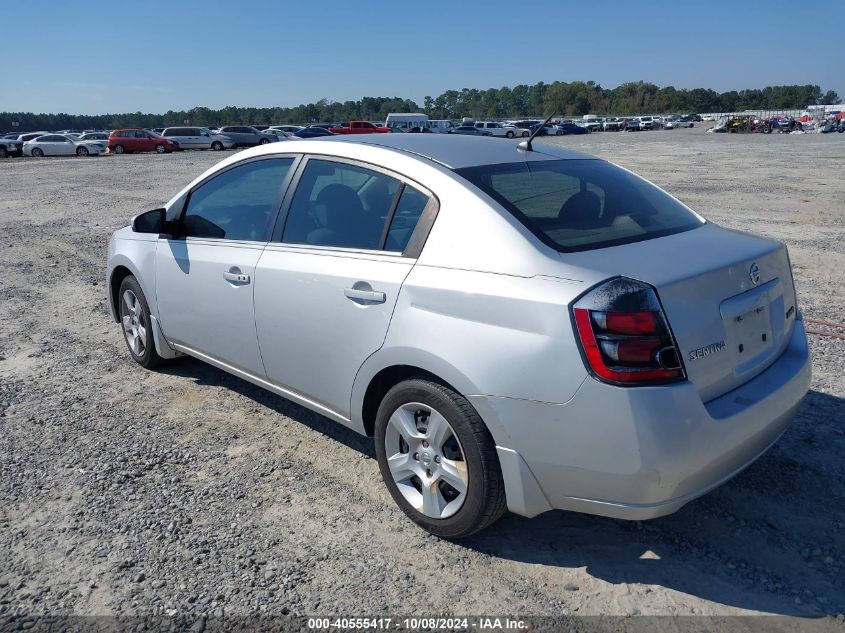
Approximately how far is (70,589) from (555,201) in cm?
271

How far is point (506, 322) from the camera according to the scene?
2768 mm

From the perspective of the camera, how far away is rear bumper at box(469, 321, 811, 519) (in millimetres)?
2555

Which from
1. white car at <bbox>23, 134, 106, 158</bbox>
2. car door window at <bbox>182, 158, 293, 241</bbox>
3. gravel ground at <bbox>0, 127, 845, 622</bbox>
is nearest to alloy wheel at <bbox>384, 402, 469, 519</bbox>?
gravel ground at <bbox>0, 127, 845, 622</bbox>

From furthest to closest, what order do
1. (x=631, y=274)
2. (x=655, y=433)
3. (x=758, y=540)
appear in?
(x=758, y=540), (x=631, y=274), (x=655, y=433)

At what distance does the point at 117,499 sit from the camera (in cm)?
365

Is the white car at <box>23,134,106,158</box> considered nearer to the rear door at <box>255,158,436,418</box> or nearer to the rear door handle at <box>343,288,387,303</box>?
the rear door at <box>255,158,436,418</box>

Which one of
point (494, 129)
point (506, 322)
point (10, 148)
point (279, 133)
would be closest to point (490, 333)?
point (506, 322)

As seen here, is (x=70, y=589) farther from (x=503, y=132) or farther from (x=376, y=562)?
(x=503, y=132)

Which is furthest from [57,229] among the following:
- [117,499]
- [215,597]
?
[215,597]

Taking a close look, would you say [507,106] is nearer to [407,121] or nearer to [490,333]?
[407,121]

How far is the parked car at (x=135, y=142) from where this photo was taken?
4741 cm

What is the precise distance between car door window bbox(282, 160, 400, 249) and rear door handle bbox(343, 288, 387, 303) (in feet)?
0.81

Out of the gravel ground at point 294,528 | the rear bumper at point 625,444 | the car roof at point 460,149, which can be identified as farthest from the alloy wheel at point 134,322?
the rear bumper at point 625,444

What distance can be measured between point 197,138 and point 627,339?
176ft
